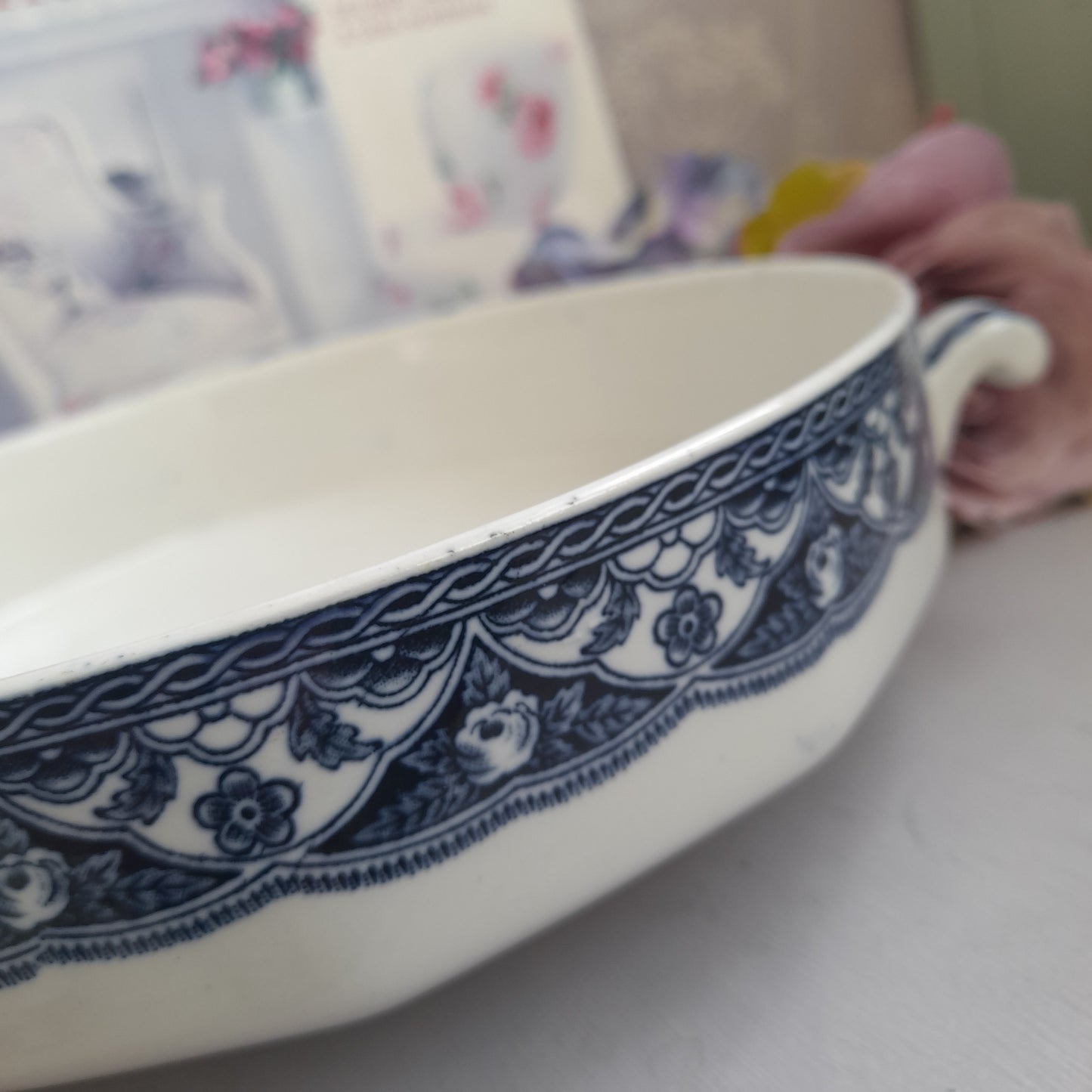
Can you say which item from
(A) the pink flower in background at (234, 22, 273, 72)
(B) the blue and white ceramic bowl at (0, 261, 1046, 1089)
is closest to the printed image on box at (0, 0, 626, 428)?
(A) the pink flower in background at (234, 22, 273, 72)

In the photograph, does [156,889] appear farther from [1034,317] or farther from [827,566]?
[1034,317]

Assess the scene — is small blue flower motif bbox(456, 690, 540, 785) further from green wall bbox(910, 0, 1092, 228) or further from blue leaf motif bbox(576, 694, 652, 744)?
green wall bbox(910, 0, 1092, 228)

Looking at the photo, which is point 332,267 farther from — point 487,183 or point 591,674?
point 591,674

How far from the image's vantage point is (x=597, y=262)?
46 centimetres

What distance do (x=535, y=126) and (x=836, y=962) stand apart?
1.23ft

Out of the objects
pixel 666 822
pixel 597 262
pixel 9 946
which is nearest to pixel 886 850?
pixel 666 822

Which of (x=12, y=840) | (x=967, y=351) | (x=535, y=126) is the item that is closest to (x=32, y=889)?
(x=12, y=840)

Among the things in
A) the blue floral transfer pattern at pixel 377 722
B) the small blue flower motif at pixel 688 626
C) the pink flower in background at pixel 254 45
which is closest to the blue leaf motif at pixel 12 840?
the blue floral transfer pattern at pixel 377 722

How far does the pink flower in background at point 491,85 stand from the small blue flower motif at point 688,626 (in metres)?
0.34

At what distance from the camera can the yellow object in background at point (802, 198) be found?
39 cm

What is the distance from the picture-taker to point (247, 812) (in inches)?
6.9

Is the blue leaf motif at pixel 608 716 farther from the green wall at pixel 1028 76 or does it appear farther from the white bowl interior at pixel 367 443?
the green wall at pixel 1028 76

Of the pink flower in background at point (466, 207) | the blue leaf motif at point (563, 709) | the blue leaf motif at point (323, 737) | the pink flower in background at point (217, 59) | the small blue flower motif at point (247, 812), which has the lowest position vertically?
the blue leaf motif at point (563, 709)

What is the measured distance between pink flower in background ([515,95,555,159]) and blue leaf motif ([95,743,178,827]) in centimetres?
37
